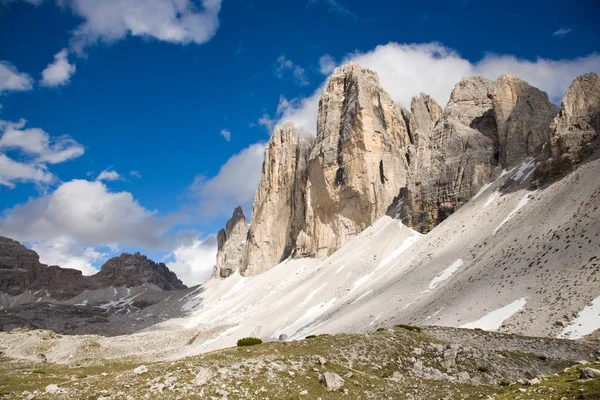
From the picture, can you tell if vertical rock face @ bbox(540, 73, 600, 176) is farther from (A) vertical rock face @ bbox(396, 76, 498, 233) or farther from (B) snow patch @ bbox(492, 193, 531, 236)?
(A) vertical rock face @ bbox(396, 76, 498, 233)

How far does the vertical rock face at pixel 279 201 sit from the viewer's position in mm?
140625

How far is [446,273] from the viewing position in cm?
5153

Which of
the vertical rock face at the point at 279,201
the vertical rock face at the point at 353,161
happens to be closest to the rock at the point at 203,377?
the vertical rock face at the point at 353,161

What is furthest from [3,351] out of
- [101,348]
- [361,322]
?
[361,322]

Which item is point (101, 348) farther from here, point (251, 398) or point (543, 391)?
point (543, 391)

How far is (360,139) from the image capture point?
10731cm

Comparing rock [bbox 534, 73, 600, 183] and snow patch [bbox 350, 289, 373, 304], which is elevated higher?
rock [bbox 534, 73, 600, 183]

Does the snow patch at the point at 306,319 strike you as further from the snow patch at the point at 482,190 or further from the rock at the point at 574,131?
the rock at the point at 574,131

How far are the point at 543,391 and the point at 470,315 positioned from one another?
24936 mm

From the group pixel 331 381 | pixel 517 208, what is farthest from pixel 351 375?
pixel 517 208

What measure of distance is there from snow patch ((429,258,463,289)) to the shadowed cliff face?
2043cm

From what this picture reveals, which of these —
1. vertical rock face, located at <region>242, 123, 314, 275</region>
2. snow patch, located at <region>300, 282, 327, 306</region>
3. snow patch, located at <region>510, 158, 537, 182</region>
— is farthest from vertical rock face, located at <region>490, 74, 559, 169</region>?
vertical rock face, located at <region>242, 123, 314, 275</region>

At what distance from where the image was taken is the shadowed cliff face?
7506 centimetres

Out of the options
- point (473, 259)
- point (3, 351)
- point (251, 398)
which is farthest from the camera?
point (3, 351)
